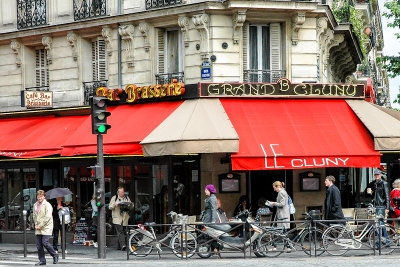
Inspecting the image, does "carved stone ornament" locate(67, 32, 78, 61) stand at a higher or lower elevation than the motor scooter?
higher

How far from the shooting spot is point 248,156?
18.8 meters

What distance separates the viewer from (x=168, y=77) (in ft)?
71.2

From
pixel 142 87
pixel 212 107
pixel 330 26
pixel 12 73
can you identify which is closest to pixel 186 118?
pixel 212 107

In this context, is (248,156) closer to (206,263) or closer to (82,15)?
(206,263)

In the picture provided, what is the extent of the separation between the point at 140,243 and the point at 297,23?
301 inches

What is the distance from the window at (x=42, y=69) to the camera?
2438cm

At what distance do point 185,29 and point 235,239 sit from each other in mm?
6818

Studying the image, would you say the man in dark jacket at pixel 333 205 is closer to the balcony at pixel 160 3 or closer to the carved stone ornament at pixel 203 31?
the carved stone ornament at pixel 203 31

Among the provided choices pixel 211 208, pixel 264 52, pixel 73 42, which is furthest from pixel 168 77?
pixel 211 208

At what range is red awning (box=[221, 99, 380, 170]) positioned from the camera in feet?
62.3

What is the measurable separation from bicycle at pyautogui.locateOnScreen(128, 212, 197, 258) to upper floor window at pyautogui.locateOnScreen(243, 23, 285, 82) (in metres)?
5.99

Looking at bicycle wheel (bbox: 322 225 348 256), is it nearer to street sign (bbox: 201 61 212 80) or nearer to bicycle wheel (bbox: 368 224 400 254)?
bicycle wheel (bbox: 368 224 400 254)

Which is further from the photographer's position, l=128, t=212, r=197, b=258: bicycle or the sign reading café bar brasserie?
the sign reading café bar brasserie

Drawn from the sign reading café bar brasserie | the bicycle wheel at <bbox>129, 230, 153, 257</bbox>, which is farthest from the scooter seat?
the sign reading café bar brasserie
